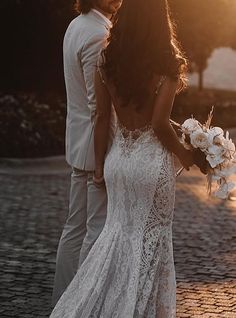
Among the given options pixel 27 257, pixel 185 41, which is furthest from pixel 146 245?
pixel 185 41

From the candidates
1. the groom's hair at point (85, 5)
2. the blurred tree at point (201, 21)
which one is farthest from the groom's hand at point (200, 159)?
the blurred tree at point (201, 21)

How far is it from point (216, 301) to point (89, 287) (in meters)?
1.77

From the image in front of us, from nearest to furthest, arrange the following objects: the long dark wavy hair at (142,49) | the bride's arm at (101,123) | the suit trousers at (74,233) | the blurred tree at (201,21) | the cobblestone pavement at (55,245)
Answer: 1. the long dark wavy hair at (142,49)
2. the bride's arm at (101,123)
3. the suit trousers at (74,233)
4. the cobblestone pavement at (55,245)
5. the blurred tree at (201,21)

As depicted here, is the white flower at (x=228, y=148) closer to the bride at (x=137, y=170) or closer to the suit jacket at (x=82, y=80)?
the bride at (x=137, y=170)

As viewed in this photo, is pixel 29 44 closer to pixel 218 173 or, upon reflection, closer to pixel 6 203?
pixel 6 203

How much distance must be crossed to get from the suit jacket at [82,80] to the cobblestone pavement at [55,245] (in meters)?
1.17

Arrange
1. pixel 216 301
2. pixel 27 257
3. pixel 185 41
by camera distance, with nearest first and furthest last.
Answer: pixel 216 301
pixel 27 257
pixel 185 41

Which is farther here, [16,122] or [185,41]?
[185,41]

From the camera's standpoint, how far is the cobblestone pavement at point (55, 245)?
6.60m

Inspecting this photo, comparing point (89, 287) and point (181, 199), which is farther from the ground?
point (89, 287)

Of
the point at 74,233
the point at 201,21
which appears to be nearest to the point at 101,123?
the point at 74,233

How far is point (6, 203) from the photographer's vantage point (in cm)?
1097

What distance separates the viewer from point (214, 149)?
16.5 feet

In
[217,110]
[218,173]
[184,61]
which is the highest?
[184,61]
